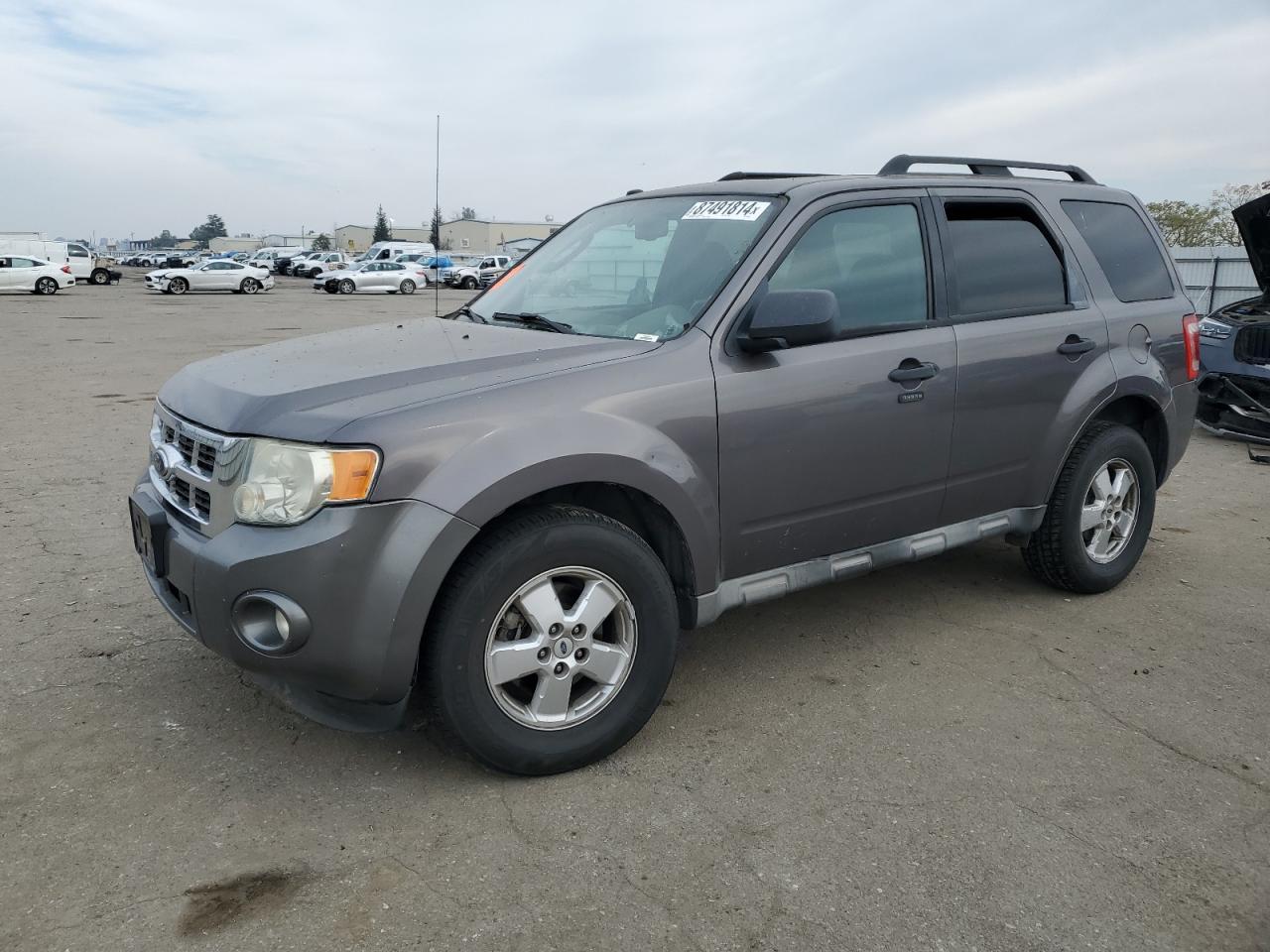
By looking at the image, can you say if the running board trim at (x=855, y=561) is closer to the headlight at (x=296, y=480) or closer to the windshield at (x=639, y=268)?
the windshield at (x=639, y=268)

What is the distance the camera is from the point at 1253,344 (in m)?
8.29

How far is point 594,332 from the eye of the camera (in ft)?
11.8

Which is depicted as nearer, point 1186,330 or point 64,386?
point 1186,330

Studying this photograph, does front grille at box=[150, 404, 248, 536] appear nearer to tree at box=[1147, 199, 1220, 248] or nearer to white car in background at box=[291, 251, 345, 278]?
tree at box=[1147, 199, 1220, 248]

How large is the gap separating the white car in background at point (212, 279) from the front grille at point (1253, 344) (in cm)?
3731

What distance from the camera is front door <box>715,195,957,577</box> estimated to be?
11.3 ft

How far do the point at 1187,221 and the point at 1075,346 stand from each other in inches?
1708

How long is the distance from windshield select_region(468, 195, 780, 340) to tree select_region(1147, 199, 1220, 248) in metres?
41.7

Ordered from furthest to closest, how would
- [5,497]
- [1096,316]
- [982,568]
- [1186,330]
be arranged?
[5,497]
[982,568]
[1186,330]
[1096,316]

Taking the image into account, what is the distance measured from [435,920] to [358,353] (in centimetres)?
185

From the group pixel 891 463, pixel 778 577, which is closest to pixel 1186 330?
pixel 891 463

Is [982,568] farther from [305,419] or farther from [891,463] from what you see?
[305,419]

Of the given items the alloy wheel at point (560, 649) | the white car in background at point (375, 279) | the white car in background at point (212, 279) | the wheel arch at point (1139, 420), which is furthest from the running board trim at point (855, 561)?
the white car in background at point (212, 279)

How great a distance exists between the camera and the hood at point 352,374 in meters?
2.88
